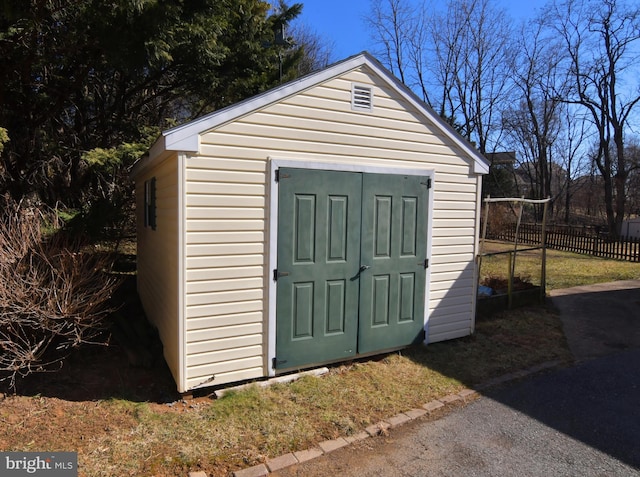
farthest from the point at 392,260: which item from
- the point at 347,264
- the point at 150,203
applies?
the point at 150,203

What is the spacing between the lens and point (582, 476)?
295cm

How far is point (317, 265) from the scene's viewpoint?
4.49 meters

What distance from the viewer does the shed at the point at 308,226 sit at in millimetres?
3955

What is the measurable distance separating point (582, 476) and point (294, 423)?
219cm

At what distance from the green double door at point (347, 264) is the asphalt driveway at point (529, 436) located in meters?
1.27

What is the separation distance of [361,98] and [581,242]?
16.6 metres

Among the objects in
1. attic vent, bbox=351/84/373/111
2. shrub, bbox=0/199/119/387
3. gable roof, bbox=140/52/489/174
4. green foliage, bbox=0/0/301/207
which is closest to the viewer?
gable roof, bbox=140/52/489/174

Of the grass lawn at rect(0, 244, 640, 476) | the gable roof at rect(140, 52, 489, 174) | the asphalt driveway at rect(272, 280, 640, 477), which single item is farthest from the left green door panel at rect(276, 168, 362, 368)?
the asphalt driveway at rect(272, 280, 640, 477)

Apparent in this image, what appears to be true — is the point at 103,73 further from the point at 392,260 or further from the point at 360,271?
the point at 392,260

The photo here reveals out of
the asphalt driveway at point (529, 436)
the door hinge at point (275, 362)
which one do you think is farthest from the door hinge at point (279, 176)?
the asphalt driveway at point (529, 436)

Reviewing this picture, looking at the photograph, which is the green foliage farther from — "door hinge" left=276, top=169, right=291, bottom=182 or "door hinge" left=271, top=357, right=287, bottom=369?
"door hinge" left=271, top=357, right=287, bottom=369

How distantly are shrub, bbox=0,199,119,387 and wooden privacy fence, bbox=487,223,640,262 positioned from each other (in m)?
17.1

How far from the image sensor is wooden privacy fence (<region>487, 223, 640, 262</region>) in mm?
15235

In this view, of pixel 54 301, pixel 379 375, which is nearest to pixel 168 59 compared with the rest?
pixel 54 301
